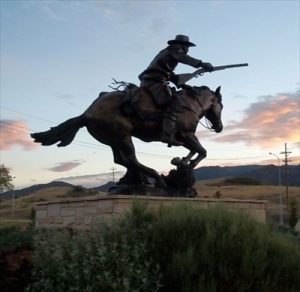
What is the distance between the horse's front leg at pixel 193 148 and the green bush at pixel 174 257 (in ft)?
12.0

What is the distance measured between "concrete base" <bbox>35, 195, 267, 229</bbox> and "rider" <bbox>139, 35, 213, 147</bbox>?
1415 mm

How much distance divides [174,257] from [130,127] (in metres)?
4.49

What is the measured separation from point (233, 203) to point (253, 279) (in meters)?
4.79

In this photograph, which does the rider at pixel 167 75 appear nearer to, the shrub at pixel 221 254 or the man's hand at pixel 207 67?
the man's hand at pixel 207 67

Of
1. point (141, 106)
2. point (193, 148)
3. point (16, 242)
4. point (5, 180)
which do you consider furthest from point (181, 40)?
point (5, 180)

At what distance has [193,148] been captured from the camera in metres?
11.5

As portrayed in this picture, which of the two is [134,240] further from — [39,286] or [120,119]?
[120,119]

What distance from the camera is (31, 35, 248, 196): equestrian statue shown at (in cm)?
1092

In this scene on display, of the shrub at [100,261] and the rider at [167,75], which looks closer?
the shrub at [100,261]

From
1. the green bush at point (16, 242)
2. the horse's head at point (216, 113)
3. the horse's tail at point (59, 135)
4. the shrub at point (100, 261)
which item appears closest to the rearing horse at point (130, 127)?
the horse's tail at point (59, 135)

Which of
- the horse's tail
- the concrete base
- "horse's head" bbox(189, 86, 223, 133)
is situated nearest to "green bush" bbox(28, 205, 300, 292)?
the concrete base

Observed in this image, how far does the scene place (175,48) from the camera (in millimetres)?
11273

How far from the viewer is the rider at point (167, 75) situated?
1106cm

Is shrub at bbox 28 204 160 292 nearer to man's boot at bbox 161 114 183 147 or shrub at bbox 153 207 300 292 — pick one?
shrub at bbox 153 207 300 292
